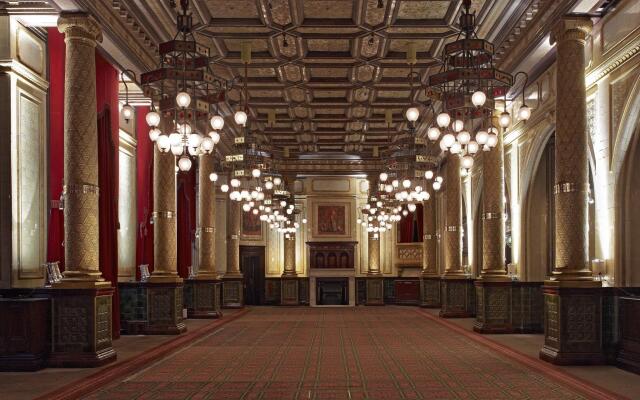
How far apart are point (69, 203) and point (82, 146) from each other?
774mm

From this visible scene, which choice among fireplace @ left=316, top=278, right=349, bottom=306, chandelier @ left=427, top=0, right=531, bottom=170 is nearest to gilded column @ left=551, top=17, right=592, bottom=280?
chandelier @ left=427, top=0, right=531, bottom=170

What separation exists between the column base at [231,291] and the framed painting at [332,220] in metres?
6.16

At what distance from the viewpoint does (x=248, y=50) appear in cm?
1402

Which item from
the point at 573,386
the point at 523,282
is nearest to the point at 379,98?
the point at 523,282

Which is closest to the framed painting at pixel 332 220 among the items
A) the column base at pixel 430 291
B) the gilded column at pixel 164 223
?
the column base at pixel 430 291

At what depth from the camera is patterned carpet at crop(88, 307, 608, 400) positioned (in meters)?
7.87

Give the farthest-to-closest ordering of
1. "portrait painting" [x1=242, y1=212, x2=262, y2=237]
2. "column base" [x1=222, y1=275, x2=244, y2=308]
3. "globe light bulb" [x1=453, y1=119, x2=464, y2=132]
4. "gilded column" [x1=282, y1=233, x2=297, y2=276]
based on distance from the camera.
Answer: "portrait painting" [x1=242, y1=212, x2=262, y2=237]
"gilded column" [x1=282, y1=233, x2=297, y2=276]
"column base" [x1=222, y1=275, x2=244, y2=308]
"globe light bulb" [x1=453, y1=119, x2=464, y2=132]

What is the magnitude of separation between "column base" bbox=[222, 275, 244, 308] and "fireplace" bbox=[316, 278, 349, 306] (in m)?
5.58

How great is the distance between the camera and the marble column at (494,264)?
13.8m

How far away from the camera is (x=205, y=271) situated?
19094 mm

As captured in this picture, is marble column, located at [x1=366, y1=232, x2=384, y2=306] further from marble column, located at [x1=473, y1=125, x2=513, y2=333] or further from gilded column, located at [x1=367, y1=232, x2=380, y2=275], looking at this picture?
marble column, located at [x1=473, y1=125, x2=513, y2=333]

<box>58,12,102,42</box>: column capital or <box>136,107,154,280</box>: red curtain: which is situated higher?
<box>58,12,102,42</box>: column capital

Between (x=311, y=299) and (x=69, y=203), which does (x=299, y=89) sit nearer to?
(x=69, y=203)

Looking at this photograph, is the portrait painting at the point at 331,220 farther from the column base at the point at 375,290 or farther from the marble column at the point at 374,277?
the column base at the point at 375,290
